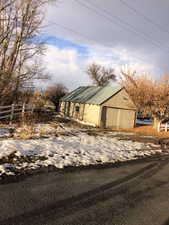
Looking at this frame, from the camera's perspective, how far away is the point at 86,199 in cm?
392

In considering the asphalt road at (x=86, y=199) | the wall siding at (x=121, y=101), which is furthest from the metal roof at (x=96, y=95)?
the asphalt road at (x=86, y=199)

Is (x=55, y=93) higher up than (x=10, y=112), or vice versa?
(x=55, y=93)

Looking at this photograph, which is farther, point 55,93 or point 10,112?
point 55,93

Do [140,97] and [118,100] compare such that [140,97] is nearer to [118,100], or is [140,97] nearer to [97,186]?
[118,100]

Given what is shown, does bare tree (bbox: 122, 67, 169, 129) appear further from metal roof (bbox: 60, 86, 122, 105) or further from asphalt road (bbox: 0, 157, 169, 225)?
asphalt road (bbox: 0, 157, 169, 225)

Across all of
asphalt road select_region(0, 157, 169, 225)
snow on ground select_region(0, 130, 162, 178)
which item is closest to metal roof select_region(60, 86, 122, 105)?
snow on ground select_region(0, 130, 162, 178)

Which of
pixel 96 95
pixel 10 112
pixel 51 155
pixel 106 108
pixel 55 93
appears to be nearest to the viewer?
pixel 51 155

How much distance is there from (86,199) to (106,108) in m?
16.4

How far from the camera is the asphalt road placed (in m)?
3.21

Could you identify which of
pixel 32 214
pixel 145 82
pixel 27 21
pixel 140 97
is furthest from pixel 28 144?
pixel 145 82

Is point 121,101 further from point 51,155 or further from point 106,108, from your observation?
point 51,155

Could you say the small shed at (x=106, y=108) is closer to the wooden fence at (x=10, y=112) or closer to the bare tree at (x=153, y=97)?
the bare tree at (x=153, y=97)

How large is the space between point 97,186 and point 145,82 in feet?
64.9

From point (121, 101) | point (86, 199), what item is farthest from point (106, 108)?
point (86, 199)
